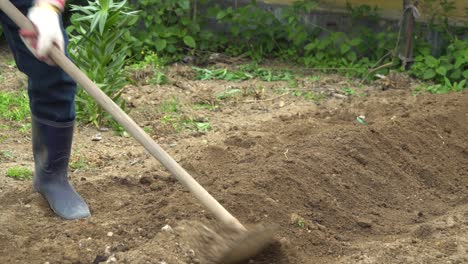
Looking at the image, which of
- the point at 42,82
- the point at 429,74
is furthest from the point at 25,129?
the point at 429,74

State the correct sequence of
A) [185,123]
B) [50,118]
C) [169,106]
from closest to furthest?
[50,118], [185,123], [169,106]

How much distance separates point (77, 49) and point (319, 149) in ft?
5.41

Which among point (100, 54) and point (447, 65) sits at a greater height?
point (100, 54)

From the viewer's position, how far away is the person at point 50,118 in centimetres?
343

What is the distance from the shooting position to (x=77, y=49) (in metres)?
4.88

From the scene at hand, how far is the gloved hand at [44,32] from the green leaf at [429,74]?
3.57 metres

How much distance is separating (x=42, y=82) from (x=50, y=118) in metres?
0.20

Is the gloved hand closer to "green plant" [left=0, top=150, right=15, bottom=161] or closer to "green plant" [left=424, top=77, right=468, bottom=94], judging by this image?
"green plant" [left=0, top=150, right=15, bottom=161]

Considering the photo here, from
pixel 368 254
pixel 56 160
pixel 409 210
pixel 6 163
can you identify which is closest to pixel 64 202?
pixel 56 160

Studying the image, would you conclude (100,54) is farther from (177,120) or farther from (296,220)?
→ (296,220)

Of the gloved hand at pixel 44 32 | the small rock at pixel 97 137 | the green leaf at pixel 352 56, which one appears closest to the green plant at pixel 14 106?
the small rock at pixel 97 137

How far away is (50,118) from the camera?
360 cm

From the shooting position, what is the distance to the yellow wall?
6.36 metres

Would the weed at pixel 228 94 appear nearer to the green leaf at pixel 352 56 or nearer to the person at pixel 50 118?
the green leaf at pixel 352 56
